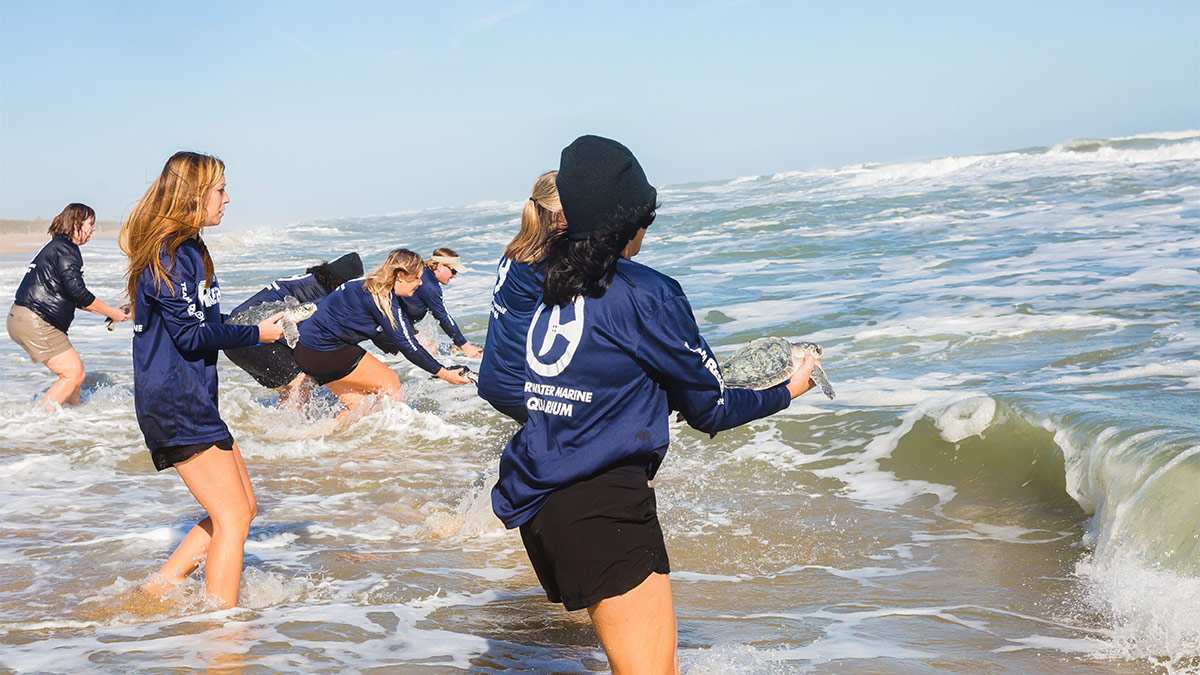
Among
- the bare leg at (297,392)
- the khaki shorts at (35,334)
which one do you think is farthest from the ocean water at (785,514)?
the khaki shorts at (35,334)

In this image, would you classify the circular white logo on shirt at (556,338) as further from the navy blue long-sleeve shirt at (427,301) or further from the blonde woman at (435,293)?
the navy blue long-sleeve shirt at (427,301)

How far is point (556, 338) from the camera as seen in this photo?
8.21 ft

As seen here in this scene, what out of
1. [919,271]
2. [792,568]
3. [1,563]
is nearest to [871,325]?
[919,271]

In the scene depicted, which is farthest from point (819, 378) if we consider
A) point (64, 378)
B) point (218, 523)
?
point (64, 378)

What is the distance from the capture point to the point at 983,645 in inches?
168

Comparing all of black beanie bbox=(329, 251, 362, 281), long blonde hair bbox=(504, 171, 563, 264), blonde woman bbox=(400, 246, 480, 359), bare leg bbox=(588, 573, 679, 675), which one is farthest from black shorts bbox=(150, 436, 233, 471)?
black beanie bbox=(329, 251, 362, 281)

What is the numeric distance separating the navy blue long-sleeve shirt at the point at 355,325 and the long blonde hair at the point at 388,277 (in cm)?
3

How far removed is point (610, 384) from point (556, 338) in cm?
18

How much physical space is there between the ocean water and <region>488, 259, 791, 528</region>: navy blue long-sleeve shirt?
167cm

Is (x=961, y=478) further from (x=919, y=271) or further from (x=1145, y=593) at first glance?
(x=919, y=271)

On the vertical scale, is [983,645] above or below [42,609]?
below

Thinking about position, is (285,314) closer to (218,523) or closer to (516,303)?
(218,523)

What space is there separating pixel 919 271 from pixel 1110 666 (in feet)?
39.5

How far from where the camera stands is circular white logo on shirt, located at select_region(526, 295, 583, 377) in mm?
2463
